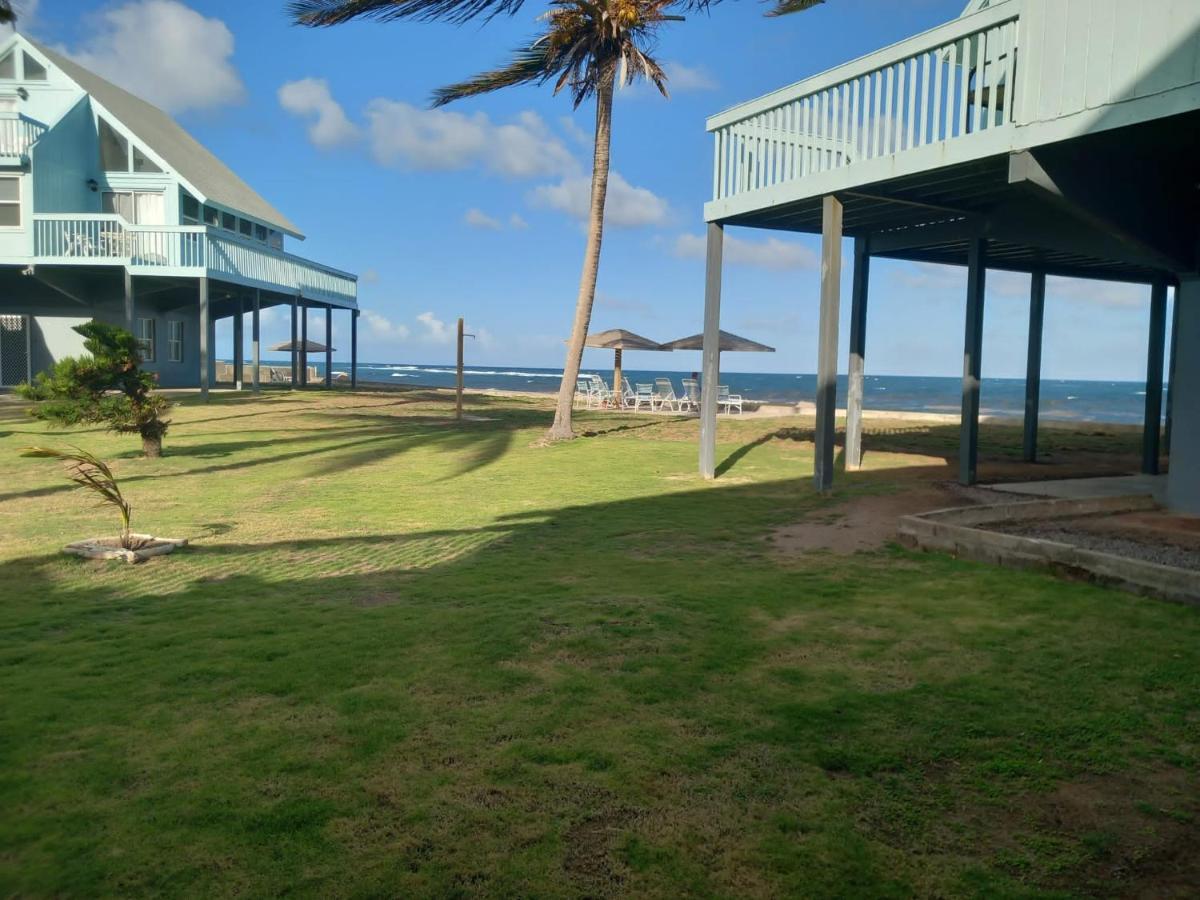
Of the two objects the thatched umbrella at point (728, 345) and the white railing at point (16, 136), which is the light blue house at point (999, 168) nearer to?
the thatched umbrella at point (728, 345)

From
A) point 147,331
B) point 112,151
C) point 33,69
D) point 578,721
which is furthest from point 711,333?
point 33,69

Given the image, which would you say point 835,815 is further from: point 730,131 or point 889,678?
point 730,131

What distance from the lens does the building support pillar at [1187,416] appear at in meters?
8.57

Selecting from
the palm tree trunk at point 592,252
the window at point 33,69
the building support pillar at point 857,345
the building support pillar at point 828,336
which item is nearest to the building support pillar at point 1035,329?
the building support pillar at point 857,345

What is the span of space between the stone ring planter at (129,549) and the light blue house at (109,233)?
18.8m

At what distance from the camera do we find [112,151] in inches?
1098

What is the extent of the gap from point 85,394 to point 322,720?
31.8 ft

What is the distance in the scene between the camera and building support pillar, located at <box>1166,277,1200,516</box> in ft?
28.1

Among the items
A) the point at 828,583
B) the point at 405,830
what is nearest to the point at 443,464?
the point at 828,583

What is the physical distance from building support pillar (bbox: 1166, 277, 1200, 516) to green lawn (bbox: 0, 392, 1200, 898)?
3.34m

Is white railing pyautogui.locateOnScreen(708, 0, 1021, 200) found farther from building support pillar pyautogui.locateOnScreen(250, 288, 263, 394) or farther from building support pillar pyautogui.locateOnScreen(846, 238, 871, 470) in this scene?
building support pillar pyautogui.locateOnScreen(250, 288, 263, 394)

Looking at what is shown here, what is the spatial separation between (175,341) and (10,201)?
705cm

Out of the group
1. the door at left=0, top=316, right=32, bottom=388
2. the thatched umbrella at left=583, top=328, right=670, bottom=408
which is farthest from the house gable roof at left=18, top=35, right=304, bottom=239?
the thatched umbrella at left=583, top=328, right=670, bottom=408

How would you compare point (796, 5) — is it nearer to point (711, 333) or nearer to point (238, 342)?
point (711, 333)
